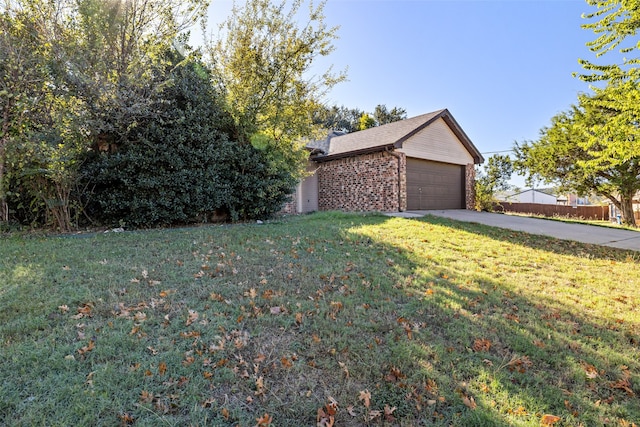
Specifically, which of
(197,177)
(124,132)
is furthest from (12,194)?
(197,177)

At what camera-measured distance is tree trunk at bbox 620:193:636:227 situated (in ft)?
52.4

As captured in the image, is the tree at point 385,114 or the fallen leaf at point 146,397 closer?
the fallen leaf at point 146,397

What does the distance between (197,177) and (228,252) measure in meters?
3.94

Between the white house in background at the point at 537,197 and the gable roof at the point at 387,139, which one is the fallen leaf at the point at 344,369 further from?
the white house in background at the point at 537,197

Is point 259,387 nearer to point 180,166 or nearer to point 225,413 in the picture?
point 225,413

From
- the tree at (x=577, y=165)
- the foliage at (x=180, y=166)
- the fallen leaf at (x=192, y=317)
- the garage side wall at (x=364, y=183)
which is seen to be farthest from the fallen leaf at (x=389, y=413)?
the tree at (x=577, y=165)

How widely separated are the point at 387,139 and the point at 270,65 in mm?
5581

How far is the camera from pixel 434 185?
14055 mm

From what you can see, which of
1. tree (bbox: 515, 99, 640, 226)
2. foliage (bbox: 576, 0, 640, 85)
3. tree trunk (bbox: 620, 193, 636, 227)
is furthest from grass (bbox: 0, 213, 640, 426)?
tree trunk (bbox: 620, 193, 636, 227)

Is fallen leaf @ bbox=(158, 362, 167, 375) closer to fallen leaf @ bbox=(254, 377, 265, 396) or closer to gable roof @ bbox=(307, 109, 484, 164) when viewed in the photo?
fallen leaf @ bbox=(254, 377, 265, 396)

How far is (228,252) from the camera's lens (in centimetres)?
537

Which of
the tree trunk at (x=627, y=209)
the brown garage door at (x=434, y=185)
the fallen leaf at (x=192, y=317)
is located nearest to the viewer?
the fallen leaf at (x=192, y=317)

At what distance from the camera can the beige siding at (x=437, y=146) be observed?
1298 cm

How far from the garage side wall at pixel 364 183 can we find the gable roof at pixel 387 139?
1.20ft
